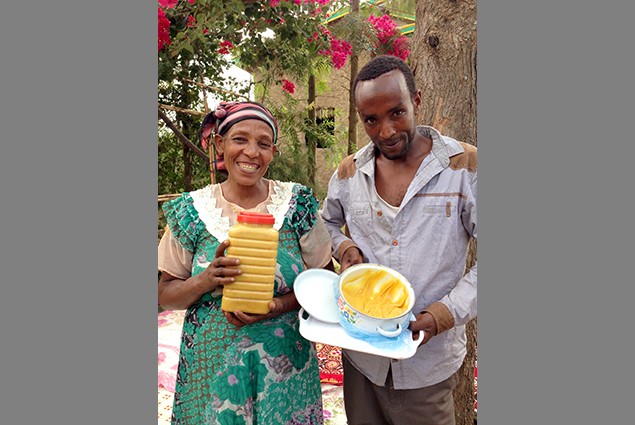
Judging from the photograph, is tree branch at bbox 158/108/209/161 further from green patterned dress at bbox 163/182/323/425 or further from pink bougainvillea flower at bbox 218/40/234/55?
green patterned dress at bbox 163/182/323/425

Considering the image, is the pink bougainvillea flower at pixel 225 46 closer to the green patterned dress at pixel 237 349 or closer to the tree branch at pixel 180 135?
the tree branch at pixel 180 135

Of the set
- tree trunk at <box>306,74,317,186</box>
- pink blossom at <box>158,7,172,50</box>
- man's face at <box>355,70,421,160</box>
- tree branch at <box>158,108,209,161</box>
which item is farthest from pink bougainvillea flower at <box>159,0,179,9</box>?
man's face at <box>355,70,421,160</box>

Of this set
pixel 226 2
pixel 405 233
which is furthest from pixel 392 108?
pixel 226 2

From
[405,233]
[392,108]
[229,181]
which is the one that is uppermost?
[392,108]

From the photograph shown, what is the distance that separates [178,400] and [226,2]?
2430 millimetres

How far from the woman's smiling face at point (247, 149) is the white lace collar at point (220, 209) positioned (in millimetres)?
126

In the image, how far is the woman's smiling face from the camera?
1.72 metres

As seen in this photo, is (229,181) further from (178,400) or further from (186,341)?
(178,400)

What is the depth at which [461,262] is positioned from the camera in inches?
73.8

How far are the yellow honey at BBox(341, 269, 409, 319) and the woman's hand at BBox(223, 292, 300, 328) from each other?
195 millimetres

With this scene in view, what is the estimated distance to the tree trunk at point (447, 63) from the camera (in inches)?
105

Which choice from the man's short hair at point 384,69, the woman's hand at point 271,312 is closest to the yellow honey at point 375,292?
the woman's hand at point 271,312

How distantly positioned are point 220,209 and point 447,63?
163cm

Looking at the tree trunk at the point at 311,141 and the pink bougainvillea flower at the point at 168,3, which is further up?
the pink bougainvillea flower at the point at 168,3
